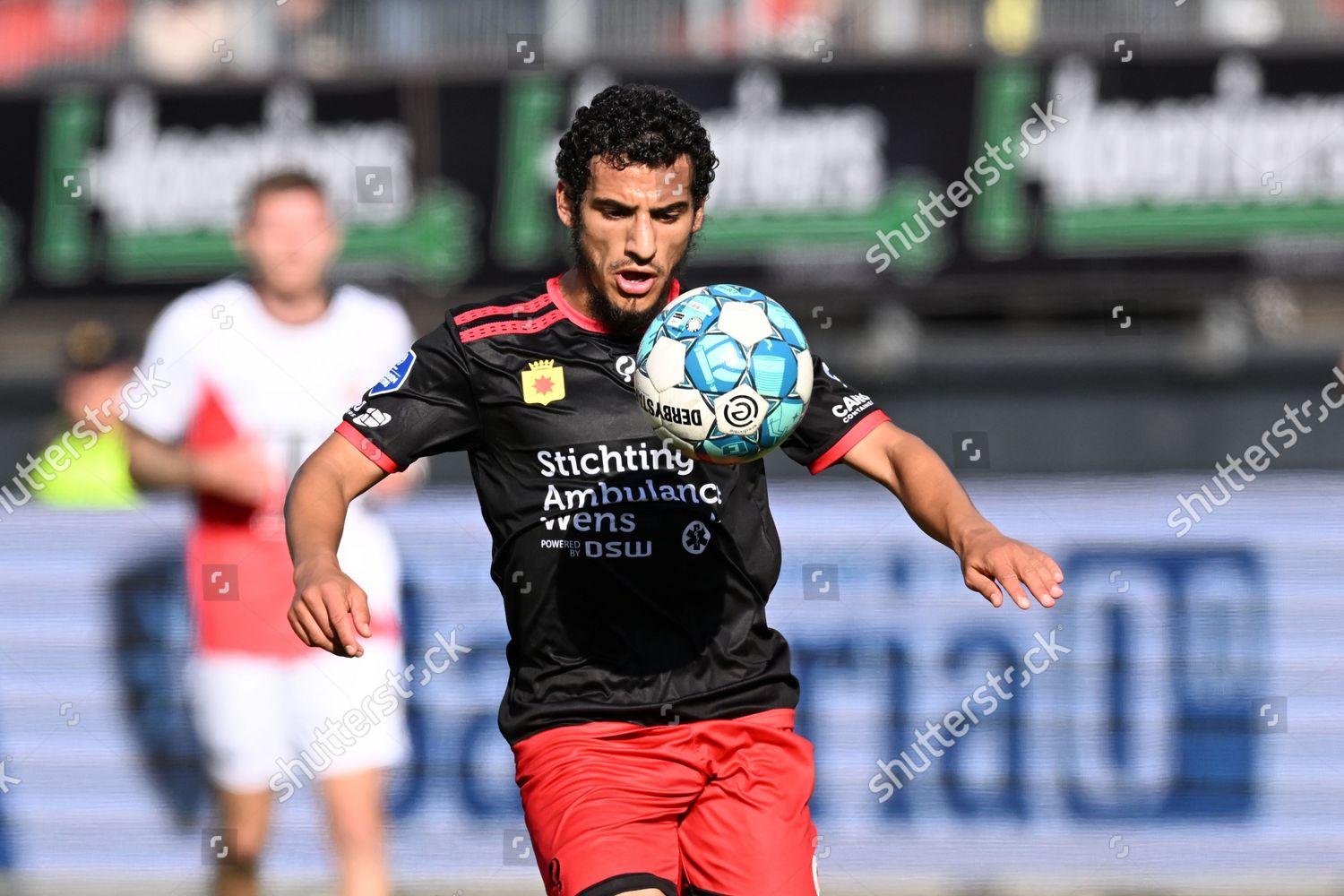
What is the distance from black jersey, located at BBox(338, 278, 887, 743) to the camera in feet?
11.8

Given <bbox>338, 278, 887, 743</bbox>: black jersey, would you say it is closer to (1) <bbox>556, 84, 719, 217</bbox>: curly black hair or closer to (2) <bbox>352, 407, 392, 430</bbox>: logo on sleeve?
(2) <bbox>352, 407, 392, 430</bbox>: logo on sleeve

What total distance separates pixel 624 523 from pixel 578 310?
0.49 m

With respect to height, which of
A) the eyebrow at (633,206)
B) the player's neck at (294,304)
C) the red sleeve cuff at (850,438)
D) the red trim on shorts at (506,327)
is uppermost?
the eyebrow at (633,206)

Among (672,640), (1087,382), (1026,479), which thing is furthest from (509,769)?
(1087,382)

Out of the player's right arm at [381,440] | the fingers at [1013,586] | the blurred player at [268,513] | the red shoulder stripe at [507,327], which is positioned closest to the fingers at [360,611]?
the player's right arm at [381,440]

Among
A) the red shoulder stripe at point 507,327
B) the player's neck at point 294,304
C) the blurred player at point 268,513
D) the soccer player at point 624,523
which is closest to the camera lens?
the soccer player at point 624,523

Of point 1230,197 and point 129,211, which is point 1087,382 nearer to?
point 1230,197

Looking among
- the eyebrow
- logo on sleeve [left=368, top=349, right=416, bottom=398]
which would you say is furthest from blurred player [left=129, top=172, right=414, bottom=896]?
the eyebrow

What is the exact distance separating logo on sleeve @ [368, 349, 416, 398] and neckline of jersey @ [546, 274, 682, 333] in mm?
339

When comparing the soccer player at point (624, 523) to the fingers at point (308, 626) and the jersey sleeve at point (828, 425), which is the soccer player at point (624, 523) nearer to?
the jersey sleeve at point (828, 425)

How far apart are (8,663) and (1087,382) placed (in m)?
6.46

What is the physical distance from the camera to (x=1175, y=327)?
35.6 feet

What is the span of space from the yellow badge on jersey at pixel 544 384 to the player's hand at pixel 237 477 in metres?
2.22

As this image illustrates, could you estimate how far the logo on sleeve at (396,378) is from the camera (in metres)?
3.68
